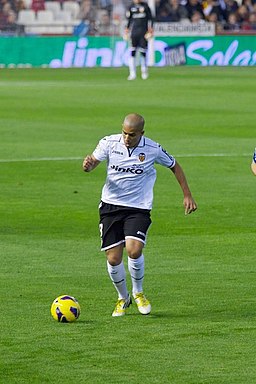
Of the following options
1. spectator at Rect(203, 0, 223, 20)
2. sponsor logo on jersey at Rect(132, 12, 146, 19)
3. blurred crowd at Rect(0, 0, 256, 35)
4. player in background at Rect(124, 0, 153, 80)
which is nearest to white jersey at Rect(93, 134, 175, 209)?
player in background at Rect(124, 0, 153, 80)

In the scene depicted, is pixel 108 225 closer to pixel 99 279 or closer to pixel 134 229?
pixel 134 229

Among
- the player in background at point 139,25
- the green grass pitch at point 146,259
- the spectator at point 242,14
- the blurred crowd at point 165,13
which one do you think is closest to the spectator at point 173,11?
the blurred crowd at point 165,13

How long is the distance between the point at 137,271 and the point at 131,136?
1.08 meters

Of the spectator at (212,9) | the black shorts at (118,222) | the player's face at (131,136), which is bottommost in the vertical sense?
the spectator at (212,9)

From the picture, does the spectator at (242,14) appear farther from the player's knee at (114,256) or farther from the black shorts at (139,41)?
the player's knee at (114,256)

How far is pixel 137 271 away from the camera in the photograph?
9.85 meters

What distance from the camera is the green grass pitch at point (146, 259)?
27.3ft

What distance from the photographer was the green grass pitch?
328 inches

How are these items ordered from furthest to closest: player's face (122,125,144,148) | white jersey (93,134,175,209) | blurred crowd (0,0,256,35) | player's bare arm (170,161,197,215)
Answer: blurred crowd (0,0,256,35) → player's bare arm (170,161,197,215) → white jersey (93,134,175,209) → player's face (122,125,144,148)

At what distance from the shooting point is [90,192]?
17.2 meters

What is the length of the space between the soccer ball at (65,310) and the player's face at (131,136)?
132cm

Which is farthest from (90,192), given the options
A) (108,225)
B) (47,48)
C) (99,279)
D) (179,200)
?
(47,48)

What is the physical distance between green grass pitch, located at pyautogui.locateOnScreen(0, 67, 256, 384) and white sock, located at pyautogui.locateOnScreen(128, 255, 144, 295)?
225 millimetres

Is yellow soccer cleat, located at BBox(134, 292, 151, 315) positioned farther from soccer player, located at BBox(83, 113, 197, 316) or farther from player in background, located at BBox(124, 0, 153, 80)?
player in background, located at BBox(124, 0, 153, 80)
